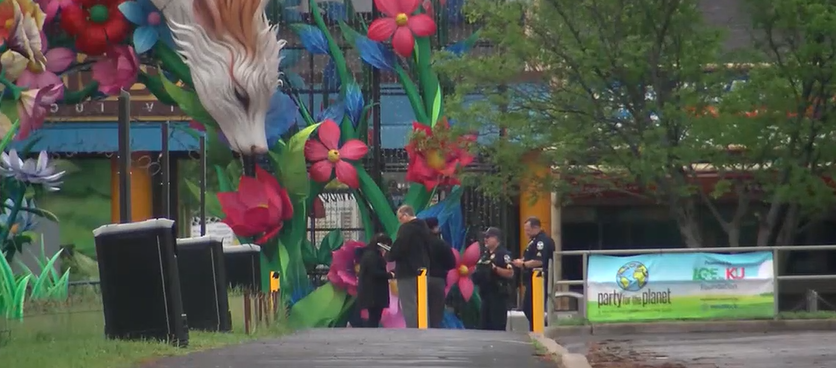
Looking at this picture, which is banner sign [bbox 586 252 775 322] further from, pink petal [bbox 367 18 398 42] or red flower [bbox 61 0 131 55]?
red flower [bbox 61 0 131 55]

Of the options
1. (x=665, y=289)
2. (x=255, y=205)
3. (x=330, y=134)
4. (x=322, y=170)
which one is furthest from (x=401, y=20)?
(x=665, y=289)

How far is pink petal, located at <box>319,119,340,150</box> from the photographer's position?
26.0 m

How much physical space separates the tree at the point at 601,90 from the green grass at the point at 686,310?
197 inches

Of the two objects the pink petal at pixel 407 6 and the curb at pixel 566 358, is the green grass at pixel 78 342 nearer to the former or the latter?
the curb at pixel 566 358

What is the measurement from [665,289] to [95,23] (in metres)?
11.2

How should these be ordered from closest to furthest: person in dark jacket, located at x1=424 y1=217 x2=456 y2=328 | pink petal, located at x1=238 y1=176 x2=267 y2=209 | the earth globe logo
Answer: the earth globe logo, person in dark jacket, located at x1=424 y1=217 x2=456 y2=328, pink petal, located at x1=238 y1=176 x2=267 y2=209

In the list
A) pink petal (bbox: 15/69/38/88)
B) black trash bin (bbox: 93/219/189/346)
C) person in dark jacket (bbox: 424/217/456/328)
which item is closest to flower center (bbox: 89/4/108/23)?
pink petal (bbox: 15/69/38/88)

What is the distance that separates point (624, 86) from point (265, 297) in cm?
966

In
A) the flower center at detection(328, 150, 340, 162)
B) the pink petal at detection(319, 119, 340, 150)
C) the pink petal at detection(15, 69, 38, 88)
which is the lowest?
the flower center at detection(328, 150, 340, 162)

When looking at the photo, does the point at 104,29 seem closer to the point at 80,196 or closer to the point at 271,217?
the point at 271,217

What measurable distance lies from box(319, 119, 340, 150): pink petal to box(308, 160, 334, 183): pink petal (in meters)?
0.30

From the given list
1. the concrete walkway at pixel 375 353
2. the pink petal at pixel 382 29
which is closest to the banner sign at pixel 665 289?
the concrete walkway at pixel 375 353

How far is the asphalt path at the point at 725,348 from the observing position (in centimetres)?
1112

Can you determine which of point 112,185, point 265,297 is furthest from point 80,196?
point 265,297
